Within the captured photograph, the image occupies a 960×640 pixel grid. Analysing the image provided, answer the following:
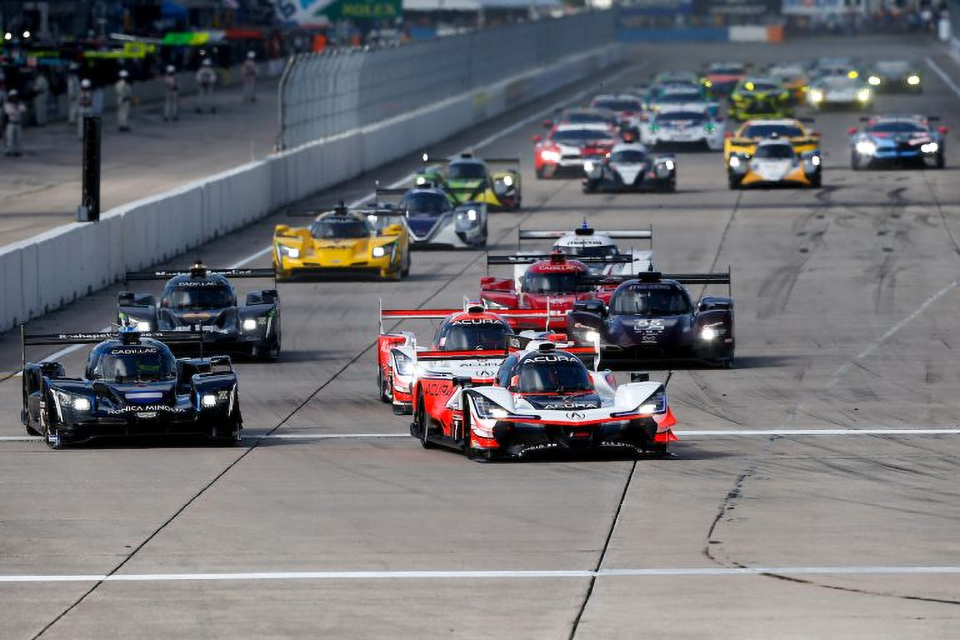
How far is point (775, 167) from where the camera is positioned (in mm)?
59688

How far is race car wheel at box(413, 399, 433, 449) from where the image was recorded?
24359 millimetres

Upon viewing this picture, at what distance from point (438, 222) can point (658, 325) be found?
16.9 meters

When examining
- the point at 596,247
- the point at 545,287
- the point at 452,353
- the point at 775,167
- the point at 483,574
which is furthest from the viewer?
the point at 775,167

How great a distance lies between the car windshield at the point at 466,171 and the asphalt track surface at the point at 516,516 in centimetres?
1638

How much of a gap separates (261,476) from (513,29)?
253 ft

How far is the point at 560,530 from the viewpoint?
1934 cm

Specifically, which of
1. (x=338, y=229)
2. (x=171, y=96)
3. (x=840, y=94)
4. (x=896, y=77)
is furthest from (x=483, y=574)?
(x=896, y=77)

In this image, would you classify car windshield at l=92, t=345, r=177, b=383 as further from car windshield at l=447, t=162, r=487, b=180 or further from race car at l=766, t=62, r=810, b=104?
race car at l=766, t=62, r=810, b=104

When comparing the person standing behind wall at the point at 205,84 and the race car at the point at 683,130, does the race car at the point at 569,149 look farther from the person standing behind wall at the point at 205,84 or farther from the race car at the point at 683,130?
the person standing behind wall at the point at 205,84

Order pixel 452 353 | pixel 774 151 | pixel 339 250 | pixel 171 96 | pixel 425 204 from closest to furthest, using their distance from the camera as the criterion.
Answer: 1. pixel 452 353
2. pixel 339 250
3. pixel 425 204
4. pixel 774 151
5. pixel 171 96

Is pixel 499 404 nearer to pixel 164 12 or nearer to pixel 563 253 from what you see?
pixel 563 253

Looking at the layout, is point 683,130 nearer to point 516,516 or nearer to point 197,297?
point 197,297

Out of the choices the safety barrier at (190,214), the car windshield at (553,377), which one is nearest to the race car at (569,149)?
the safety barrier at (190,214)

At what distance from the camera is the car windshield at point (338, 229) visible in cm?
4181
